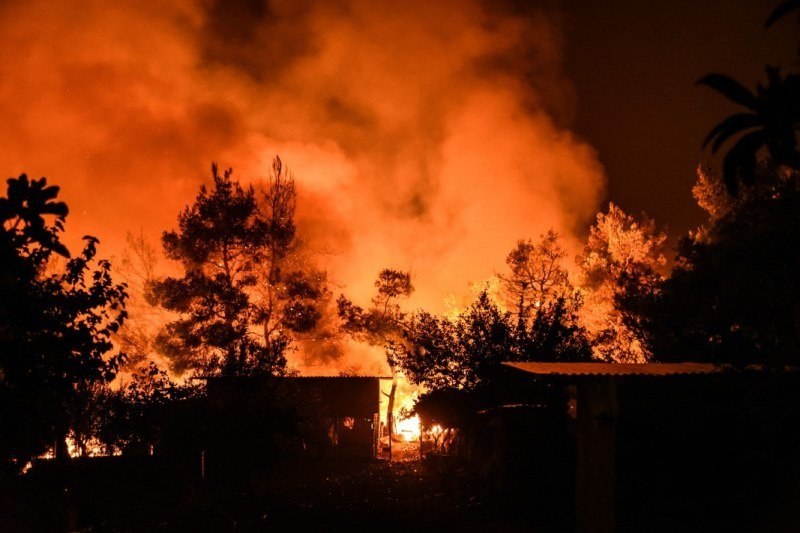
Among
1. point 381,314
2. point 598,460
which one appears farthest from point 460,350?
point 381,314

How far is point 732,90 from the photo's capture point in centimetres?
394

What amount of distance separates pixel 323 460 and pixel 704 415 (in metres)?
20.5

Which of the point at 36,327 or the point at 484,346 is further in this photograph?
the point at 484,346

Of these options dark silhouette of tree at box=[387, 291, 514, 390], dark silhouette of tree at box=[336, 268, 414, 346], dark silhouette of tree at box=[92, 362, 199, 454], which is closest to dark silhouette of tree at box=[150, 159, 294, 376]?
dark silhouette of tree at box=[336, 268, 414, 346]

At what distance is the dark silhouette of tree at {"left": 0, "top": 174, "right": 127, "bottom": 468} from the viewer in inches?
167

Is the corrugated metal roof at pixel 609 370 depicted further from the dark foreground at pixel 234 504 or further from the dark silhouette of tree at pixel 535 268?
the dark silhouette of tree at pixel 535 268

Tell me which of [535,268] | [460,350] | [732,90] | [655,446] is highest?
[535,268]

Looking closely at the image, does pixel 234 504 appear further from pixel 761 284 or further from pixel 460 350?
pixel 761 284

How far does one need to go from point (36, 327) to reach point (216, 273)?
26.0 metres

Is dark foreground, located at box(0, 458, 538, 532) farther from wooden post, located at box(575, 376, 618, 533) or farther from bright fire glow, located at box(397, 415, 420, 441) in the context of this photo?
bright fire glow, located at box(397, 415, 420, 441)

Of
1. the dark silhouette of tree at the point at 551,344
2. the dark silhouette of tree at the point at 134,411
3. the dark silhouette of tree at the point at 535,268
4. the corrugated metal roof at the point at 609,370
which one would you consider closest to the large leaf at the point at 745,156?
the corrugated metal roof at the point at 609,370

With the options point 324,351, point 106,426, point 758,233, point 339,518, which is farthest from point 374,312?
point 758,233

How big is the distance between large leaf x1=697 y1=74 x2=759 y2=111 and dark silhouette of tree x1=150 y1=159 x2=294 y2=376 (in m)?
27.5

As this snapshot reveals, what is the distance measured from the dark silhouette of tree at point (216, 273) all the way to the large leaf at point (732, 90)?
27470 mm
